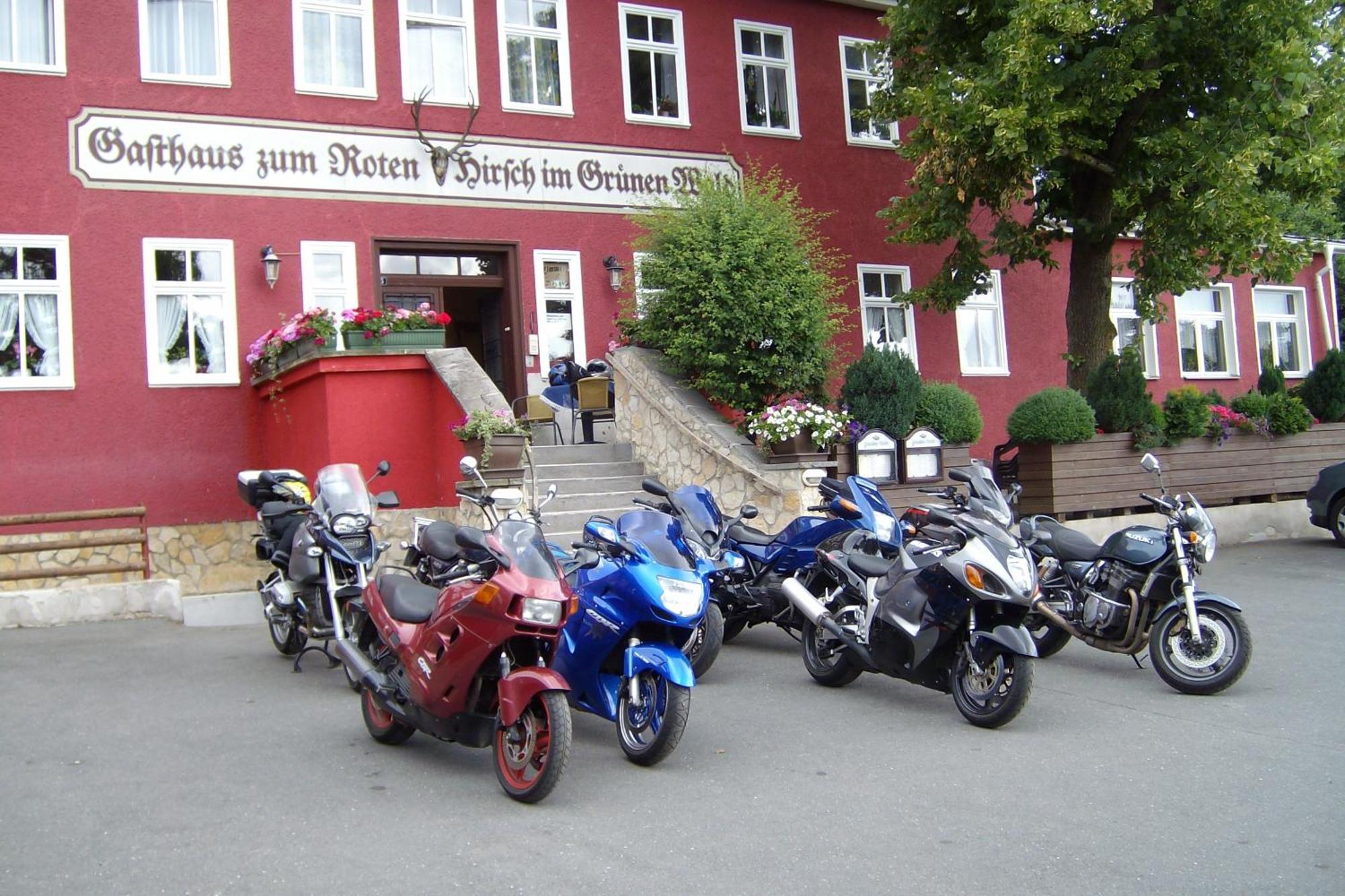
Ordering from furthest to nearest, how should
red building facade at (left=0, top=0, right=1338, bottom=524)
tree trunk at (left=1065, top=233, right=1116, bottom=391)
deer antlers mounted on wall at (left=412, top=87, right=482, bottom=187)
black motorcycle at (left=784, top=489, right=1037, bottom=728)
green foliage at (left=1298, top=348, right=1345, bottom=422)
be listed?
1. green foliage at (left=1298, top=348, right=1345, bottom=422)
2. tree trunk at (left=1065, top=233, right=1116, bottom=391)
3. deer antlers mounted on wall at (left=412, top=87, right=482, bottom=187)
4. red building facade at (left=0, top=0, right=1338, bottom=524)
5. black motorcycle at (left=784, top=489, right=1037, bottom=728)

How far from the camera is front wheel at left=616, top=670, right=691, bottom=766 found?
18.0ft

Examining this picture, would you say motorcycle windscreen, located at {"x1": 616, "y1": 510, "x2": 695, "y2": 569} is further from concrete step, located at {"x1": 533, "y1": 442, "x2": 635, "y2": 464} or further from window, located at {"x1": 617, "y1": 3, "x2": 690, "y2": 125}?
window, located at {"x1": 617, "y1": 3, "x2": 690, "y2": 125}

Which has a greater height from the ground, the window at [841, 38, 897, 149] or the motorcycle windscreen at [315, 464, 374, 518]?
the window at [841, 38, 897, 149]

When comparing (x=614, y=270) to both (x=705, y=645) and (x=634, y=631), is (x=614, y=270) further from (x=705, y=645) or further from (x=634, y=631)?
(x=634, y=631)

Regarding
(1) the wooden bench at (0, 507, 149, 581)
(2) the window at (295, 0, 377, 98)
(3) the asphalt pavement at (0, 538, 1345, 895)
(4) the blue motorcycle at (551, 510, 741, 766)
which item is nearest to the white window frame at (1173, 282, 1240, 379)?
(2) the window at (295, 0, 377, 98)

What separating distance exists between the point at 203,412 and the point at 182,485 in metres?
0.84

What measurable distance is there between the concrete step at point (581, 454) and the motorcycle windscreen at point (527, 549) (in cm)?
731

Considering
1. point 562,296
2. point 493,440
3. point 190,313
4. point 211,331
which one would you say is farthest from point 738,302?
point 190,313

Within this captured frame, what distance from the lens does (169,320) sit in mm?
13375

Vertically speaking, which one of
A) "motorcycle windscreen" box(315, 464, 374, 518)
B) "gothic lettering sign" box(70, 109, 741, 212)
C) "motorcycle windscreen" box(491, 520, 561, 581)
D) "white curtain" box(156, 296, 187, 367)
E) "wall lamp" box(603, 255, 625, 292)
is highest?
"gothic lettering sign" box(70, 109, 741, 212)

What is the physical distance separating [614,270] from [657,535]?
32.8 ft

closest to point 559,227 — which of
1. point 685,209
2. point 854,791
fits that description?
point 685,209

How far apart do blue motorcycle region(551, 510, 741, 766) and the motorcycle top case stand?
313 cm

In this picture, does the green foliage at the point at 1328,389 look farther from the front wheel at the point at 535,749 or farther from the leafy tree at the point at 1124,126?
the front wheel at the point at 535,749
